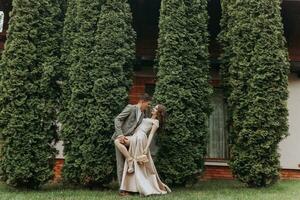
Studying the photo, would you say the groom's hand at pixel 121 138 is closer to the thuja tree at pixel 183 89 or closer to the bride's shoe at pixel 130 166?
the bride's shoe at pixel 130 166

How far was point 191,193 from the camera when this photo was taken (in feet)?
24.8

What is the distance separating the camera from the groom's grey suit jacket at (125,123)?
7.53 meters

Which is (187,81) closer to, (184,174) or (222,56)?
(222,56)

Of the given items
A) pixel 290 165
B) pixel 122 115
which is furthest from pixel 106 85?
pixel 290 165

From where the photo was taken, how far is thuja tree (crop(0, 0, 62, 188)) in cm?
780

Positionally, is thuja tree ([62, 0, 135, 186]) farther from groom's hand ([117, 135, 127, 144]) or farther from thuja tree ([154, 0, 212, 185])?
thuja tree ([154, 0, 212, 185])

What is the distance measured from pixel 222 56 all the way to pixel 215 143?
2.79 meters

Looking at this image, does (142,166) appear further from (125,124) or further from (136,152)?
(125,124)

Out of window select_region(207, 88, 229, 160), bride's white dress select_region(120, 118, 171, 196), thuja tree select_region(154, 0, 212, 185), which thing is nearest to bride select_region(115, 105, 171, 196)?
bride's white dress select_region(120, 118, 171, 196)

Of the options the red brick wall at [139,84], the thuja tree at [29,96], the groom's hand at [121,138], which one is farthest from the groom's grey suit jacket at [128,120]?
the red brick wall at [139,84]

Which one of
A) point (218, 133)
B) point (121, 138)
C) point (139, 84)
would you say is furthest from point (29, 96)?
point (218, 133)

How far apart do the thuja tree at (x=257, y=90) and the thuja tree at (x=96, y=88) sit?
7.28ft

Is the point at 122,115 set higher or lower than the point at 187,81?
lower

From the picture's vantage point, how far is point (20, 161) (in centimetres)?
773
